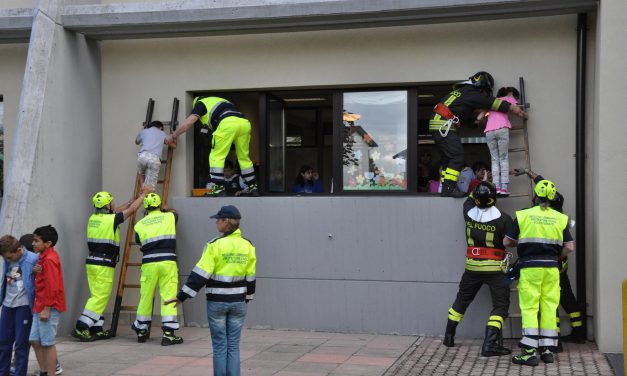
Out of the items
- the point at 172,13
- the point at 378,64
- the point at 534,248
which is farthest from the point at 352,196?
the point at 172,13

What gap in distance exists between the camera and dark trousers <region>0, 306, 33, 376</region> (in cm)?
793

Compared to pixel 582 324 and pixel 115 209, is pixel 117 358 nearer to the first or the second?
pixel 115 209

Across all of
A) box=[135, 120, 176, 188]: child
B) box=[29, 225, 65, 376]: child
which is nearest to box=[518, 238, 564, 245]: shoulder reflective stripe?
box=[29, 225, 65, 376]: child

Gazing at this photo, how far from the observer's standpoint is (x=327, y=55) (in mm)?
11242

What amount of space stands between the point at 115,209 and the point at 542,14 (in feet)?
21.8

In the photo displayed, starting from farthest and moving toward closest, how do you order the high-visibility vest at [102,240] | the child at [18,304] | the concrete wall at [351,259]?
the high-visibility vest at [102,240] → the concrete wall at [351,259] → the child at [18,304]

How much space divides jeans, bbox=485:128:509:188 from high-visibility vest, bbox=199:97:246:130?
3.64 m

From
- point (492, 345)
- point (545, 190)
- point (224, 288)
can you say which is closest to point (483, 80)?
point (545, 190)

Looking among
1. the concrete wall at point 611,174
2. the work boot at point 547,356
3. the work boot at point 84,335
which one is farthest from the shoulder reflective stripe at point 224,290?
the concrete wall at point 611,174

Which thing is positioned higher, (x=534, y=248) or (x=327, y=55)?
(x=327, y=55)

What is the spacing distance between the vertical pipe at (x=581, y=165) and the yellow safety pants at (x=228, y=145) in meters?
4.59

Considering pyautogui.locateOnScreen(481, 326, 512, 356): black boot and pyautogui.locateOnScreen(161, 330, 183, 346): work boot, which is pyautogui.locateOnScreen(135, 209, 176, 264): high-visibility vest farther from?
pyautogui.locateOnScreen(481, 326, 512, 356): black boot

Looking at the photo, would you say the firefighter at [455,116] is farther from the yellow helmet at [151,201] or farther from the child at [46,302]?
the child at [46,302]

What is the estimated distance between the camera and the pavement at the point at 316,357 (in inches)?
333
